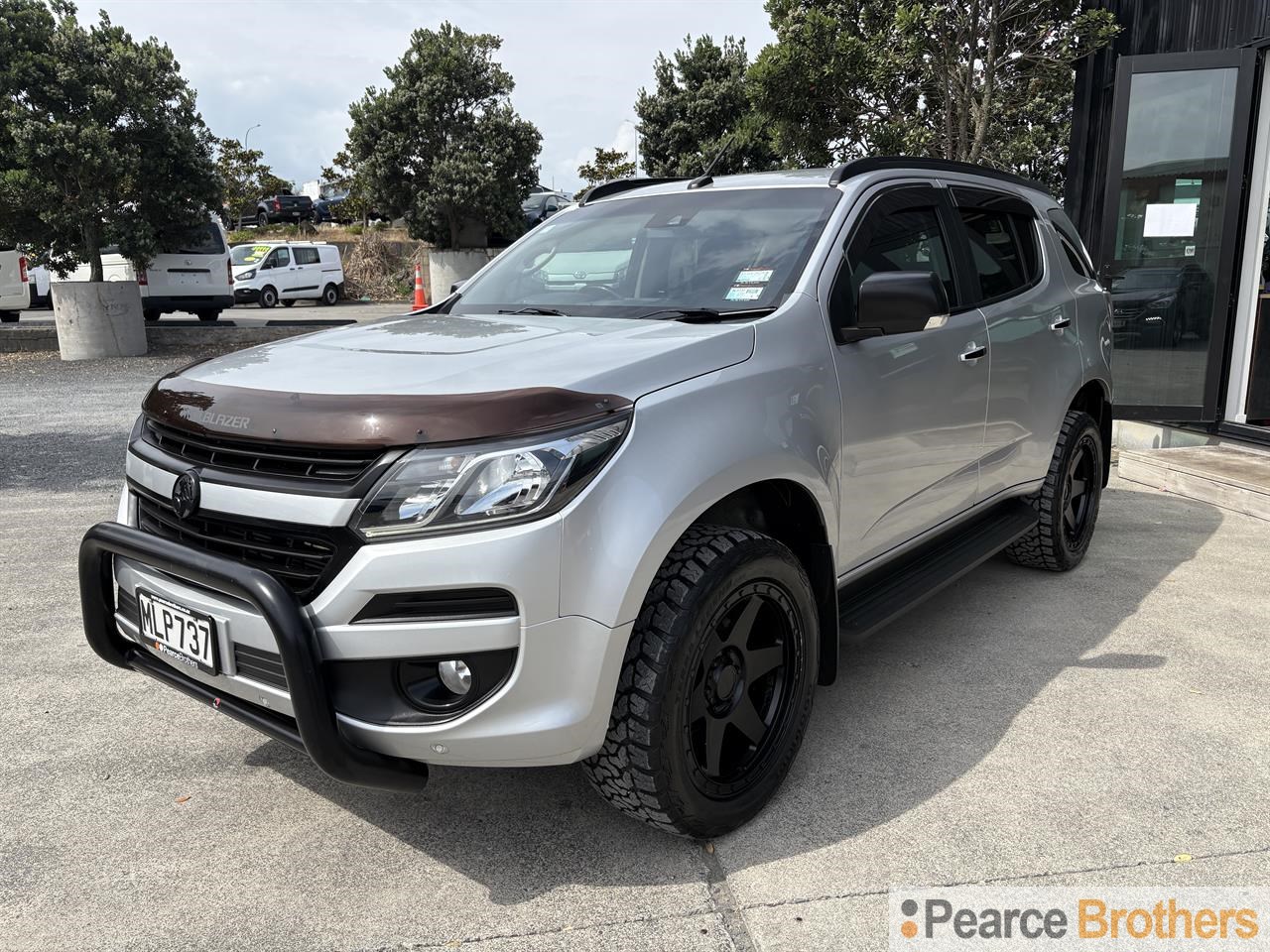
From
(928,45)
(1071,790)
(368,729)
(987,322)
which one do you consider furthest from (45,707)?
(928,45)

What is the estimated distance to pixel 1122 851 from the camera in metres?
2.51

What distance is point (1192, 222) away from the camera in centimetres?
757

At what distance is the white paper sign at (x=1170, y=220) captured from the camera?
24.9ft

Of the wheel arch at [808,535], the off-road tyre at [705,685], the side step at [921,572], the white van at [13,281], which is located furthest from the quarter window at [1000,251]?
the white van at [13,281]

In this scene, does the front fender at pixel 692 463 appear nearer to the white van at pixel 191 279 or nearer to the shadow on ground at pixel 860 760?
the shadow on ground at pixel 860 760

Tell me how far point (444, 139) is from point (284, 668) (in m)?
21.1

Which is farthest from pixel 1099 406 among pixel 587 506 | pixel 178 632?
pixel 178 632

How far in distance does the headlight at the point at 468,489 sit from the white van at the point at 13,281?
18602mm

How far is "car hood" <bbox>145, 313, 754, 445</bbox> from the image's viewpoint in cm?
211

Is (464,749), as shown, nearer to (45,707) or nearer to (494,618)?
(494,618)

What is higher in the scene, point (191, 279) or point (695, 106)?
point (695, 106)

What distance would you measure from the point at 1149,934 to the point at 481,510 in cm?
176

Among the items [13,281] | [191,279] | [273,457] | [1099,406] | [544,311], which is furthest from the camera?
[13,281]

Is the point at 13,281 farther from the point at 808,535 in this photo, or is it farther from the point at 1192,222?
the point at 808,535
